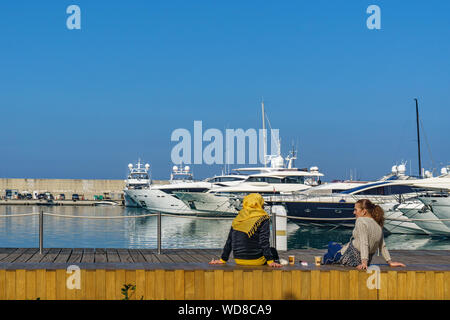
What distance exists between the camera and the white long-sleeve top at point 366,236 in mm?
8438

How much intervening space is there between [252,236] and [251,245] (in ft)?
0.48

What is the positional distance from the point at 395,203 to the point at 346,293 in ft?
101

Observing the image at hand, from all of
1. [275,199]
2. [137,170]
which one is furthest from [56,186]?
[275,199]

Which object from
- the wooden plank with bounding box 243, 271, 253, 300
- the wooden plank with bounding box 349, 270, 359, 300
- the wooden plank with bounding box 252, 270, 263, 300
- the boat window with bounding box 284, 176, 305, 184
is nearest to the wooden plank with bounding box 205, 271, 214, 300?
the wooden plank with bounding box 243, 271, 253, 300

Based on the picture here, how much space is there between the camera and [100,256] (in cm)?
1173

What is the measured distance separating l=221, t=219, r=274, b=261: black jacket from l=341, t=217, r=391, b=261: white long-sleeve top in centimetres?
120

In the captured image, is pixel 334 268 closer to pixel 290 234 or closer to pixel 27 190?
pixel 290 234

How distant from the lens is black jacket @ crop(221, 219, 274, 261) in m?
8.45

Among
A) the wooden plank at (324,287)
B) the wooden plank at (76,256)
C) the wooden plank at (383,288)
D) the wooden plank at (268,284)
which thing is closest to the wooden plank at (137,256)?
the wooden plank at (76,256)

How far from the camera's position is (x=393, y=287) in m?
8.16

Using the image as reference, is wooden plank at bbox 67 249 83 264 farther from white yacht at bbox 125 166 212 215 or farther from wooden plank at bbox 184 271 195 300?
white yacht at bbox 125 166 212 215

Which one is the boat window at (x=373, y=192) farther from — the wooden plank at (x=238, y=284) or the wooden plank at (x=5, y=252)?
the wooden plank at (x=238, y=284)

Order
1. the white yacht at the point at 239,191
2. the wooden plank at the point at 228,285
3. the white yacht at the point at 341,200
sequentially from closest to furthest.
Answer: the wooden plank at the point at 228,285, the white yacht at the point at 341,200, the white yacht at the point at 239,191

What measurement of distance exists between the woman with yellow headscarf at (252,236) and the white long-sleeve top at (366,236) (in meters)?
1.13
